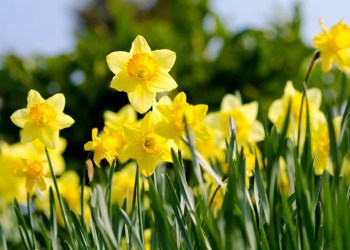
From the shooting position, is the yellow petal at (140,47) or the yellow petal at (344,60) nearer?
the yellow petal at (140,47)

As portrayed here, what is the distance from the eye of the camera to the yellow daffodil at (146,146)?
126 centimetres

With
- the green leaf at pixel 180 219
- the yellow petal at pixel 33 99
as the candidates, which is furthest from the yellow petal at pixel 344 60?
the yellow petal at pixel 33 99

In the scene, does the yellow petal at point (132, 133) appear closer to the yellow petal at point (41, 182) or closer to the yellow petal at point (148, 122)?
the yellow petal at point (148, 122)

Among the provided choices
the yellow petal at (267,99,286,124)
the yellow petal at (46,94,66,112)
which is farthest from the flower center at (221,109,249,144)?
the yellow petal at (46,94,66,112)

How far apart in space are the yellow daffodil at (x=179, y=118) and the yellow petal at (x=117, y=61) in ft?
0.46

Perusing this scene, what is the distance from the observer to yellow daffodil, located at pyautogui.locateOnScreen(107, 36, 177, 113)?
1.28m

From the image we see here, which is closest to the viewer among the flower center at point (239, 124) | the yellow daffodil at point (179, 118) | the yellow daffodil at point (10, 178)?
the yellow daffodil at point (179, 118)

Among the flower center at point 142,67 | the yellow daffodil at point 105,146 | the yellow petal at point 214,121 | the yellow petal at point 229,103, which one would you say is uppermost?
the yellow petal at point 229,103

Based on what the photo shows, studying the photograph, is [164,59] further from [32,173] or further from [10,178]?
[10,178]

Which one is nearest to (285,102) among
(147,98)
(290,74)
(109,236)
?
(147,98)

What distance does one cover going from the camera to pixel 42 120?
4.78ft

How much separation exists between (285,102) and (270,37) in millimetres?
2669

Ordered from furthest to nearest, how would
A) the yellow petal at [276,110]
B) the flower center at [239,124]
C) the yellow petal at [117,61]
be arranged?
the flower center at [239,124], the yellow petal at [276,110], the yellow petal at [117,61]

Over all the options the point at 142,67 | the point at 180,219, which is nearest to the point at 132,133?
the point at 142,67
